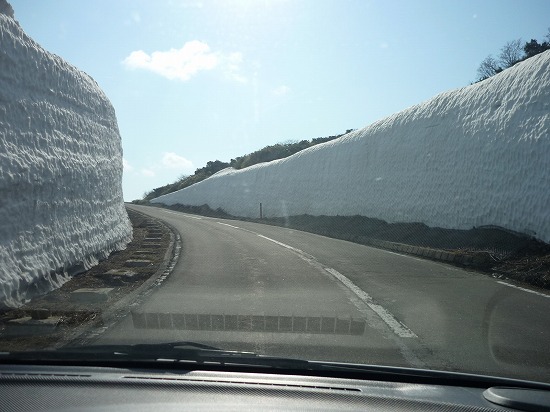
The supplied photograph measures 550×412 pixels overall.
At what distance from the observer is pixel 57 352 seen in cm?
405

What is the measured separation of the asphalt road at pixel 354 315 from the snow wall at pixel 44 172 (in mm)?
2055

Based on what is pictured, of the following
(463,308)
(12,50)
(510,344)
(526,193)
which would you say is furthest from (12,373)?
(526,193)

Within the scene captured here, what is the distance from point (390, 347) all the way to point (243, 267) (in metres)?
6.94

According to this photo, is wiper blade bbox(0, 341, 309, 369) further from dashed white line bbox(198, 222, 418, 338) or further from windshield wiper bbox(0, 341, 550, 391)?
dashed white line bbox(198, 222, 418, 338)

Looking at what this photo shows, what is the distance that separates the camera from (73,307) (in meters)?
8.09

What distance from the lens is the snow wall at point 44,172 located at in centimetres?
886

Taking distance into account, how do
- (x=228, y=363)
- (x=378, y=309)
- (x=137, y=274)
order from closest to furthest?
(x=228, y=363) < (x=378, y=309) < (x=137, y=274)

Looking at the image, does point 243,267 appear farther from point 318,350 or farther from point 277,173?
point 277,173

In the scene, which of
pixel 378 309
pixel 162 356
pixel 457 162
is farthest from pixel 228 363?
pixel 457 162

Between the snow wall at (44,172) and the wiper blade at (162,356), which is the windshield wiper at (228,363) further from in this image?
the snow wall at (44,172)

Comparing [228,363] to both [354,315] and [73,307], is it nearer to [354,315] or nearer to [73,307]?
[354,315]

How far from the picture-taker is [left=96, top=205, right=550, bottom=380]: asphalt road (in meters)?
5.79

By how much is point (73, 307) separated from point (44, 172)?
352 centimetres

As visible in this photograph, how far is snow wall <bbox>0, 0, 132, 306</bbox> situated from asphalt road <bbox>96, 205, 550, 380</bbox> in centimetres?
206
